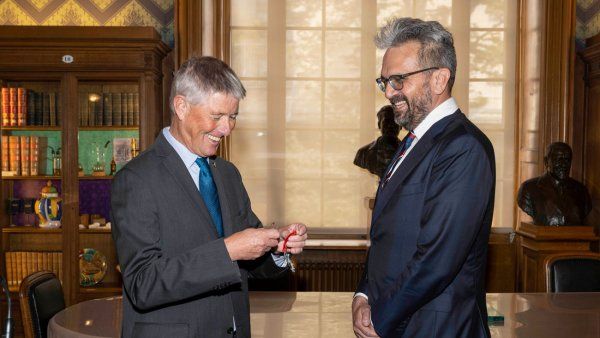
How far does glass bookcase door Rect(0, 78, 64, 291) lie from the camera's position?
4871 millimetres

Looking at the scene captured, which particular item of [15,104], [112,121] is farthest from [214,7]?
[15,104]

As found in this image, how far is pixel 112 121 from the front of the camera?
16.1 feet

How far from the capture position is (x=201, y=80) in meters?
1.69

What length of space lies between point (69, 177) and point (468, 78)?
3.16 metres

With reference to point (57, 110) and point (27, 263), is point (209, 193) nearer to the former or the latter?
point (57, 110)

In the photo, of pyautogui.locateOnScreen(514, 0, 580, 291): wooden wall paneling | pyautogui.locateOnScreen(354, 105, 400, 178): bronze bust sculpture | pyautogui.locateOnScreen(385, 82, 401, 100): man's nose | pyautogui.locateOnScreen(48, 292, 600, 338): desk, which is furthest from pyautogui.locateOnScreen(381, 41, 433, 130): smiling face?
pyautogui.locateOnScreen(514, 0, 580, 291): wooden wall paneling

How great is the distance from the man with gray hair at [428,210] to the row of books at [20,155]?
3641mm

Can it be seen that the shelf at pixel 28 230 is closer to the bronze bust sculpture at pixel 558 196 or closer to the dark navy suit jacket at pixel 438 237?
the bronze bust sculpture at pixel 558 196

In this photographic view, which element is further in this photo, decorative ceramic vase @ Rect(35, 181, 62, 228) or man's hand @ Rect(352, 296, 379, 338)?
decorative ceramic vase @ Rect(35, 181, 62, 228)

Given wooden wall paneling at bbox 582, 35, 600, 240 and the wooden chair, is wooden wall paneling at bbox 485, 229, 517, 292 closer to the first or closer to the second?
wooden wall paneling at bbox 582, 35, 600, 240

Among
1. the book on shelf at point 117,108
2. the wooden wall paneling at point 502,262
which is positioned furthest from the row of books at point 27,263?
the wooden wall paneling at point 502,262

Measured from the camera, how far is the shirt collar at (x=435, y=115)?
191 centimetres

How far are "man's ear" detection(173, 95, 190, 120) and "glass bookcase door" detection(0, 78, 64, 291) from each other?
343 cm

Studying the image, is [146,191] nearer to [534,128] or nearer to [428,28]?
[428,28]
